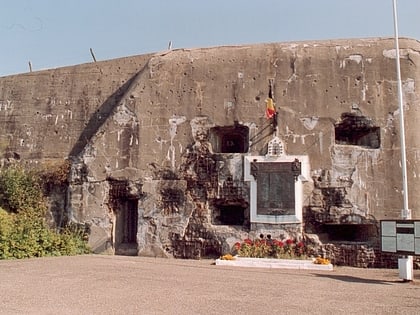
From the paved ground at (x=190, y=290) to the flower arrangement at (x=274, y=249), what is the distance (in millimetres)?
1334

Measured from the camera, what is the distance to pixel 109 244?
41.9ft

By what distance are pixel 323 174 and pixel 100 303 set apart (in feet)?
24.4

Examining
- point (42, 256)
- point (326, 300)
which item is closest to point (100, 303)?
point (326, 300)

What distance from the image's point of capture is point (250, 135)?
40.5 ft

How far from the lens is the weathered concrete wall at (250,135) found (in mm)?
11727

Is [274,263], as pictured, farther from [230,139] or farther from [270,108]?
[230,139]

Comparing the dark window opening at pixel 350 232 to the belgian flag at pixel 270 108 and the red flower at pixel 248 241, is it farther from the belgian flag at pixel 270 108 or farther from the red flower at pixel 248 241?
the belgian flag at pixel 270 108

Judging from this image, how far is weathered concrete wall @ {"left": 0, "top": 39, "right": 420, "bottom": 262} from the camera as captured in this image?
11.7 metres

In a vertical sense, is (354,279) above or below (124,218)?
below

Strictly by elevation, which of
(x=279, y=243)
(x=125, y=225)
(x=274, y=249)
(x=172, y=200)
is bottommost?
(x=274, y=249)

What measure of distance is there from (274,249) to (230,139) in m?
3.52

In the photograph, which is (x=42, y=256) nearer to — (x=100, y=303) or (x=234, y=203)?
(x=234, y=203)

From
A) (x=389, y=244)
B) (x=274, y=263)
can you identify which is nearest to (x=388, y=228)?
(x=389, y=244)

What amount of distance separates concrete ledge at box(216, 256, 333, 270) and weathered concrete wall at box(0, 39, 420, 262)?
48.6 inches
